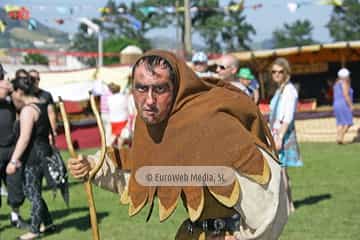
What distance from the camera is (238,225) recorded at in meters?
3.14

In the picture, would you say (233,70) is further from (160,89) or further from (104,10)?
(104,10)

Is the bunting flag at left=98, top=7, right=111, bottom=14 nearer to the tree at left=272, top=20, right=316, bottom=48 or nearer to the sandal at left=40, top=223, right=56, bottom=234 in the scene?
the sandal at left=40, top=223, right=56, bottom=234

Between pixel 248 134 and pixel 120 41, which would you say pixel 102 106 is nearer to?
pixel 248 134

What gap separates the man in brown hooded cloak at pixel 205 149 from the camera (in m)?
2.92

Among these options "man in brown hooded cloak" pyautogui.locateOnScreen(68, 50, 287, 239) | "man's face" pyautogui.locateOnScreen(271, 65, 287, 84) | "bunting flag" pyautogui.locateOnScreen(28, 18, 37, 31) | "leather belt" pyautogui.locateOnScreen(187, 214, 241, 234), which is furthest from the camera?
"bunting flag" pyautogui.locateOnScreen(28, 18, 37, 31)

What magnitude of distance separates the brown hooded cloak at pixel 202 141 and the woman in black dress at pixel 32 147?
4.35 meters

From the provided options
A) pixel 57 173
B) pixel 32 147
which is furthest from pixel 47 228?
pixel 32 147

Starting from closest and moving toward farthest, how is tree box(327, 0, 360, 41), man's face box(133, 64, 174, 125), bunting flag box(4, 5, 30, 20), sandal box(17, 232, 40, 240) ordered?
man's face box(133, 64, 174, 125) < sandal box(17, 232, 40, 240) < bunting flag box(4, 5, 30, 20) < tree box(327, 0, 360, 41)

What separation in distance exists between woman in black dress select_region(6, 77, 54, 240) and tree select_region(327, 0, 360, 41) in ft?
224

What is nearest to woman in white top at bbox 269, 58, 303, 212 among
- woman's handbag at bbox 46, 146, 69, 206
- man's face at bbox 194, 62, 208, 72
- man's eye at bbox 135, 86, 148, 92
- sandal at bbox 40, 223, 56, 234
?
man's face at bbox 194, 62, 208, 72

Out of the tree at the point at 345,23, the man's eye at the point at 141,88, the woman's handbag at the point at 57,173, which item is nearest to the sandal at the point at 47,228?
the woman's handbag at the point at 57,173

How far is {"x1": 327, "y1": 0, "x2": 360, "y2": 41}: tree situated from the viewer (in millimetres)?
74312

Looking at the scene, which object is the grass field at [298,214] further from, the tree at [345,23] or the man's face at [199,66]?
the tree at [345,23]

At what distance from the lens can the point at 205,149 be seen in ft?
9.77
